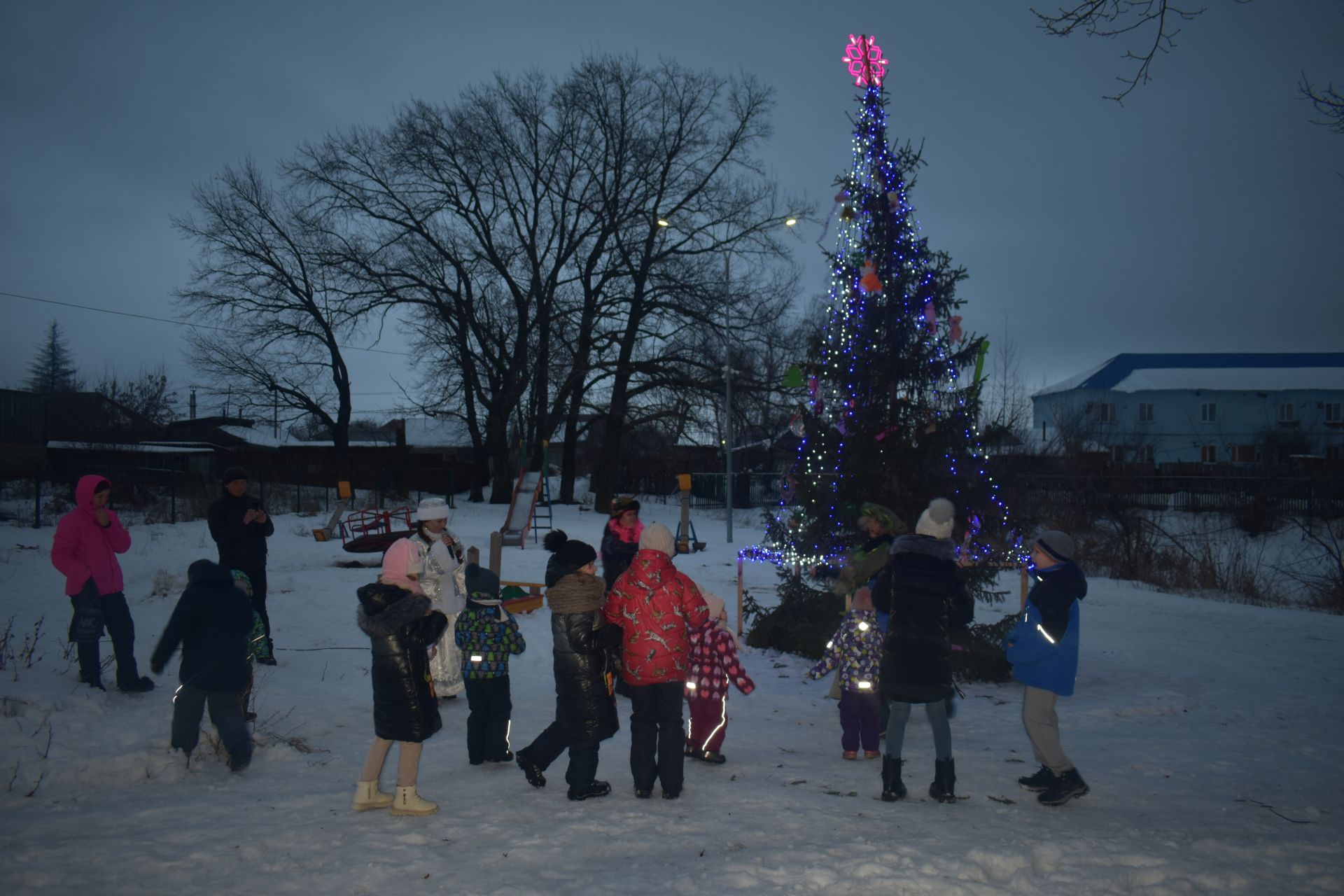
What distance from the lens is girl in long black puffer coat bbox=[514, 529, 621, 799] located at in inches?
200

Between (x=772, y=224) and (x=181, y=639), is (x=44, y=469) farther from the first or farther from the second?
(x=181, y=639)

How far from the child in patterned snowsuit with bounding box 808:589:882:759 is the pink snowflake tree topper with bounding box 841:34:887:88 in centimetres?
608

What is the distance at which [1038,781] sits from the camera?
537cm

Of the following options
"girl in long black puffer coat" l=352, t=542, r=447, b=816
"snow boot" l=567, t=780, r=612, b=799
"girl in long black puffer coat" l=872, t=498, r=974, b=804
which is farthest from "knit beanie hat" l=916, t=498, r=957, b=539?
"girl in long black puffer coat" l=352, t=542, r=447, b=816

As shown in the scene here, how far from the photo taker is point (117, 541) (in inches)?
286

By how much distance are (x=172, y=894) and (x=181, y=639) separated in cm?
202

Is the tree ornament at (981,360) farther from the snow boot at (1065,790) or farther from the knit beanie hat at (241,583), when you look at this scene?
the knit beanie hat at (241,583)

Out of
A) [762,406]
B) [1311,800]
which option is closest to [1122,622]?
[1311,800]

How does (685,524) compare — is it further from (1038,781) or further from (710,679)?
(1038,781)

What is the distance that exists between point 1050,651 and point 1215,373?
65765mm

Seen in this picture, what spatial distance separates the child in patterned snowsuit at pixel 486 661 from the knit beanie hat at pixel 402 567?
85 centimetres

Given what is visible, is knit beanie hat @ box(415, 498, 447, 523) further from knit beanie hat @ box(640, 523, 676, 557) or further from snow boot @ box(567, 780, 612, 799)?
snow boot @ box(567, 780, 612, 799)

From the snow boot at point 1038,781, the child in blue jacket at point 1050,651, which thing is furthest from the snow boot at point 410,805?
the snow boot at point 1038,781

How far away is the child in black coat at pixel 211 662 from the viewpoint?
542 centimetres
